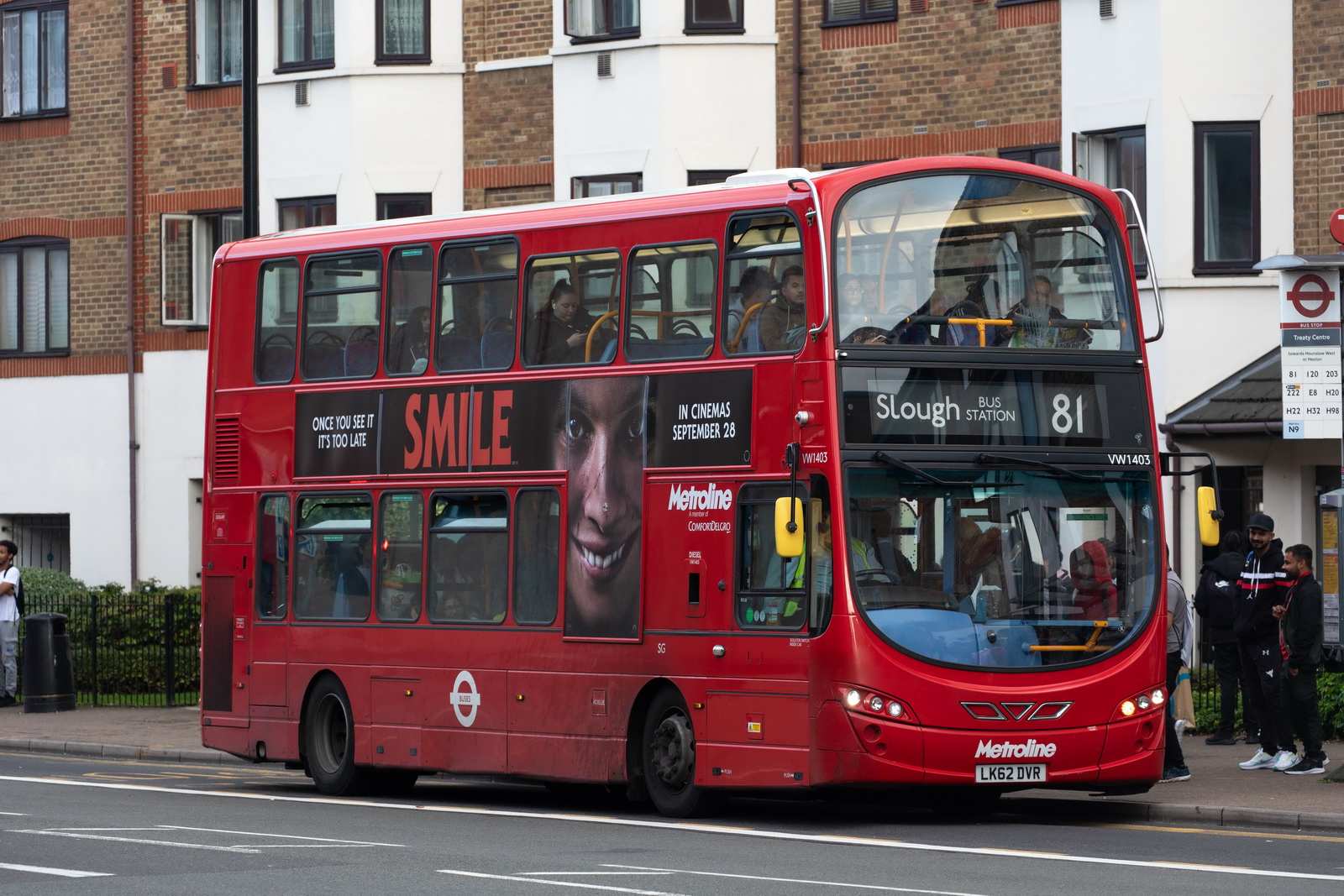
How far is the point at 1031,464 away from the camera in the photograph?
544 inches

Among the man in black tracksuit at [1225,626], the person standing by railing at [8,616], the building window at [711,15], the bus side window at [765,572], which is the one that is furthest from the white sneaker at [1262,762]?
the person standing by railing at [8,616]

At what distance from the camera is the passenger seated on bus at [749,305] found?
1403 cm

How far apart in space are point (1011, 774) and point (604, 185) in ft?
51.2

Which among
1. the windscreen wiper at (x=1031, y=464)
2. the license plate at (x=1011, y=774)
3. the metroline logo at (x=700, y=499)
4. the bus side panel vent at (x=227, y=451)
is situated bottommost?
the license plate at (x=1011, y=774)

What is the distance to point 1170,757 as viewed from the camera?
1611 cm

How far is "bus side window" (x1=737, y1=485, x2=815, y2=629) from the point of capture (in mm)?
13680

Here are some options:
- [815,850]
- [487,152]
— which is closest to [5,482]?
[487,152]

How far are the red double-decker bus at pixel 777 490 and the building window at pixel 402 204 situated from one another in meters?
13.0

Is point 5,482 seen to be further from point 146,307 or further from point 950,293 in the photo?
point 950,293

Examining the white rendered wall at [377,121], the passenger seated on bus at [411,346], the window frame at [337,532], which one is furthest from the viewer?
the white rendered wall at [377,121]

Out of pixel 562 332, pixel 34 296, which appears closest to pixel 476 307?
pixel 562 332

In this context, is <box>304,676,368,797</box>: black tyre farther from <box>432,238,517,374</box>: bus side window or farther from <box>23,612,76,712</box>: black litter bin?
<box>23,612,76,712</box>: black litter bin

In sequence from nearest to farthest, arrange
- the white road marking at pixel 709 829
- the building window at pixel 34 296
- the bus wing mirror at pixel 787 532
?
the white road marking at pixel 709 829 < the bus wing mirror at pixel 787 532 < the building window at pixel 34 296

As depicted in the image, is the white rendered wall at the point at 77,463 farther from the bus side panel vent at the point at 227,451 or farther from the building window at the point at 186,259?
the bus side panel vent at the point at 227,451
